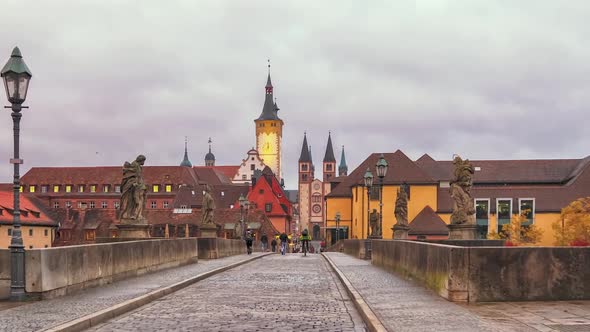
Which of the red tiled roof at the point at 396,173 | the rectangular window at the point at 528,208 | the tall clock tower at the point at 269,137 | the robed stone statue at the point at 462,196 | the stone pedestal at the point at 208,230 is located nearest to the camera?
the robed stone statue at the point at 462,196

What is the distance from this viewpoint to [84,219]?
11900cm

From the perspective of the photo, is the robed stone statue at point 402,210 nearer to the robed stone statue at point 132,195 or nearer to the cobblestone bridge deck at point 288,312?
the robed stone statue at point 132,195

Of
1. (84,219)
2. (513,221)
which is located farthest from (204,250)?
(84,219)

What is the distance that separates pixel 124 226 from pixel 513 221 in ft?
240

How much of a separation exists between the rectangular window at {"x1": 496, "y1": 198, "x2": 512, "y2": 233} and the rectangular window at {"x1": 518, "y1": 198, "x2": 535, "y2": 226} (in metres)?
1.47

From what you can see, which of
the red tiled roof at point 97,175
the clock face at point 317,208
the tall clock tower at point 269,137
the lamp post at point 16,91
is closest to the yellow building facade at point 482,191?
the red tiled roof at point 97,175

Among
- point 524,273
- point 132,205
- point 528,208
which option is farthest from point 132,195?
point 528,208

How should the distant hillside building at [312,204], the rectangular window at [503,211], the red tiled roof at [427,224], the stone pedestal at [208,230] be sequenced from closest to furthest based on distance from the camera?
1. the stone pedestal at [208,230]
2. the red tiled roof at [427,224]
3. the rectangular window at [503,211]
4. the distant hillside building at [312,204]

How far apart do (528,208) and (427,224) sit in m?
17.6

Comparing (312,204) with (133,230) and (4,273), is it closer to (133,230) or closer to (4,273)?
(133,230)

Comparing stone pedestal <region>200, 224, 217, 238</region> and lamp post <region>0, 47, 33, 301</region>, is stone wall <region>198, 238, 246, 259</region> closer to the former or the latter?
stone pedestal <region>200, 224, 217, 238</region>

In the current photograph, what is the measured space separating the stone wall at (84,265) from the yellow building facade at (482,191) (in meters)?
65.3

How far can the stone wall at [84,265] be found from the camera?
1172 cm

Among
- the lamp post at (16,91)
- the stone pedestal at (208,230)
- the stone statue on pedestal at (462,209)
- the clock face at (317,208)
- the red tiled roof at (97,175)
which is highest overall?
the red tiled roof at (97,175)
